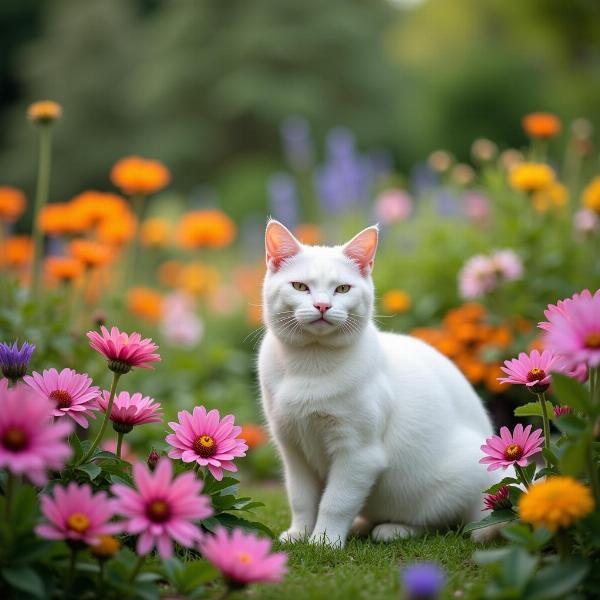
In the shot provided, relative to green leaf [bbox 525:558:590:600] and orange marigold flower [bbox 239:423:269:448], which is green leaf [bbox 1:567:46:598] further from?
orange marigold flower [bbox 239:423:269:448]

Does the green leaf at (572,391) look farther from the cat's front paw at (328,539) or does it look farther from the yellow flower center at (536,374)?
the cat's front paw at (328,539)

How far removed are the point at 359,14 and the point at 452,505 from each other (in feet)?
74.3

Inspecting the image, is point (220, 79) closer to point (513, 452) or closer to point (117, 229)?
point (117, 229)

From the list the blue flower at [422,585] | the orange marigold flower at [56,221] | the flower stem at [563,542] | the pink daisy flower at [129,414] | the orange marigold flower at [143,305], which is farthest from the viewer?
the orange marigold flower at [143,305]

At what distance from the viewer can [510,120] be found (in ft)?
48.6

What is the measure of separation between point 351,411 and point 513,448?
59cm

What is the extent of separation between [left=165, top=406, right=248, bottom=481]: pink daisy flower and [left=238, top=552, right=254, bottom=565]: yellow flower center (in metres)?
0.44

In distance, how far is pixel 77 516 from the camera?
1.82m

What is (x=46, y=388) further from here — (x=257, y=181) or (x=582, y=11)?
(x=257, y=181)

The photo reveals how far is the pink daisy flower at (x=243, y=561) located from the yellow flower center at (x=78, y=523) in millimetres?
280

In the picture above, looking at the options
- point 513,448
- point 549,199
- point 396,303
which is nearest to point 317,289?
point 513,448

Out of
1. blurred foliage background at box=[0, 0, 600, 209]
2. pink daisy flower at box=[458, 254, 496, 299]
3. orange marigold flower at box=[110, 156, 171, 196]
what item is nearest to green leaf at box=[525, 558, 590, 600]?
pink daisy flower at box=[458, 254, 496, 299]

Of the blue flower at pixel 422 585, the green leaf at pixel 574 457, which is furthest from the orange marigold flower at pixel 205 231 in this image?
the blue flower at pixel 422 585

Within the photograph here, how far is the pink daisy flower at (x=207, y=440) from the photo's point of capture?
228 centimetres
